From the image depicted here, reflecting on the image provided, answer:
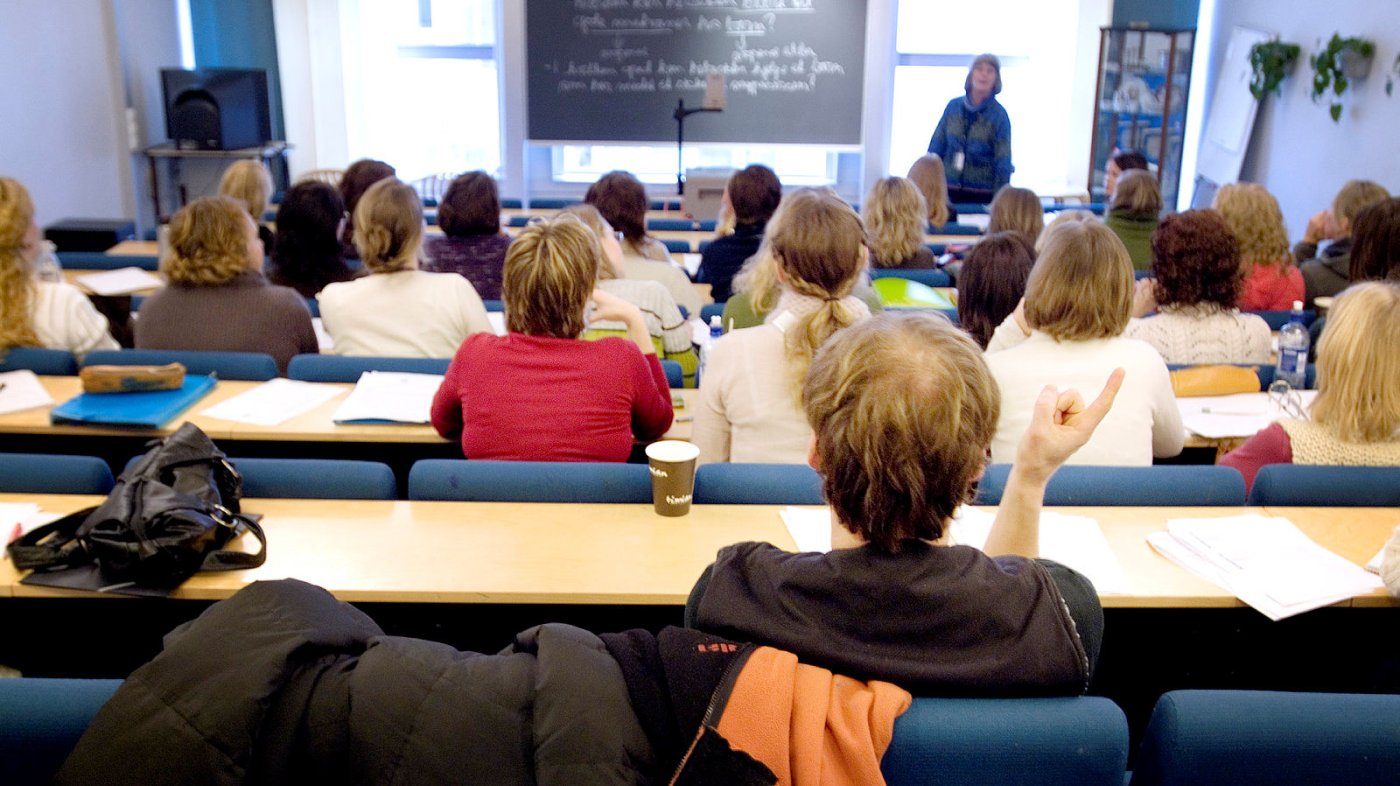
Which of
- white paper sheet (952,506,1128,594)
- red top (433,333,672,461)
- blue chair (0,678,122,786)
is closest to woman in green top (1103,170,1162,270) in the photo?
white paper sheet (952,506,1128,594)

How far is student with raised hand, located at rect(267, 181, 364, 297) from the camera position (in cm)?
444

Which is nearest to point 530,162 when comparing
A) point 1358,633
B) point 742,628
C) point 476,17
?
point 476,17

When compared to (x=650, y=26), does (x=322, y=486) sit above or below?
below

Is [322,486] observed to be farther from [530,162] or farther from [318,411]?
[530,162]

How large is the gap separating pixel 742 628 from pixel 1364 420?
1920 millimetres

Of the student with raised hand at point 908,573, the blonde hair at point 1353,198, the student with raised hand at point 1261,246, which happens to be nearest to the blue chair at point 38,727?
the student with raised hand at point 908,573

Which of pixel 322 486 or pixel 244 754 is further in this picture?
pixel 322 486

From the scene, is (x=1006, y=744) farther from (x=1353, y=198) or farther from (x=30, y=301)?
(x=1353, y=198)

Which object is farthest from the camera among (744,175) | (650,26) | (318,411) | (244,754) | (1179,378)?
(650,26)

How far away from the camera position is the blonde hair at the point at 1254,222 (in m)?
4.60

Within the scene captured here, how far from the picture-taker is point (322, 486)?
259cm

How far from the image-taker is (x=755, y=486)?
2605 millimetres

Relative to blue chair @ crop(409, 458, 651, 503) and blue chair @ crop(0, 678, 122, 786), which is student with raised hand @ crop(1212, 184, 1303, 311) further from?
blue chair @ crop(0, 678, 122, 786)

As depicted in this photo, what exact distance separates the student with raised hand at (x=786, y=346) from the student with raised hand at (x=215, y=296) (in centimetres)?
158
